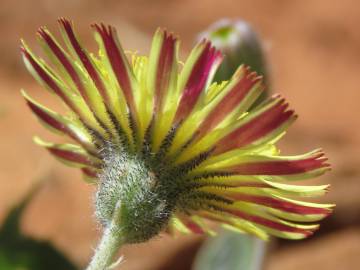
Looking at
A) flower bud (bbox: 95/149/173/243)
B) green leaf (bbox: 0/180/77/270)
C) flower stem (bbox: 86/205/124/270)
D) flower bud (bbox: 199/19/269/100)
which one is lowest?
green leaf (bbox: 0/180/77/270)

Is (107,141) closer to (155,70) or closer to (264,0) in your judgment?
(155,70)

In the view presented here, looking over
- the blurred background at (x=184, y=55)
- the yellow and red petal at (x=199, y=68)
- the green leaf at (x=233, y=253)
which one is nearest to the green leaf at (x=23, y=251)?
the green leaf at (x=233, y=253)

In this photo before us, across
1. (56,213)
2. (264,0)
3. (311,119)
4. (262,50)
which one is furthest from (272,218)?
(264,0)

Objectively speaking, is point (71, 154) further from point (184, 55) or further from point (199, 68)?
point (184, 55)

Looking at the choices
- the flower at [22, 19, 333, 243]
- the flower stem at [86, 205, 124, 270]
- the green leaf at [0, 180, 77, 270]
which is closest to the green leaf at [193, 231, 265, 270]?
the green leaf at [0, 180, 77, 270]

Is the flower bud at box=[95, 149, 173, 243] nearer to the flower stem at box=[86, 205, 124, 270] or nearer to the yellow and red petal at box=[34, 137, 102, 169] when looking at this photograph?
the flower stem at box=[86, 205, 124, 270]
